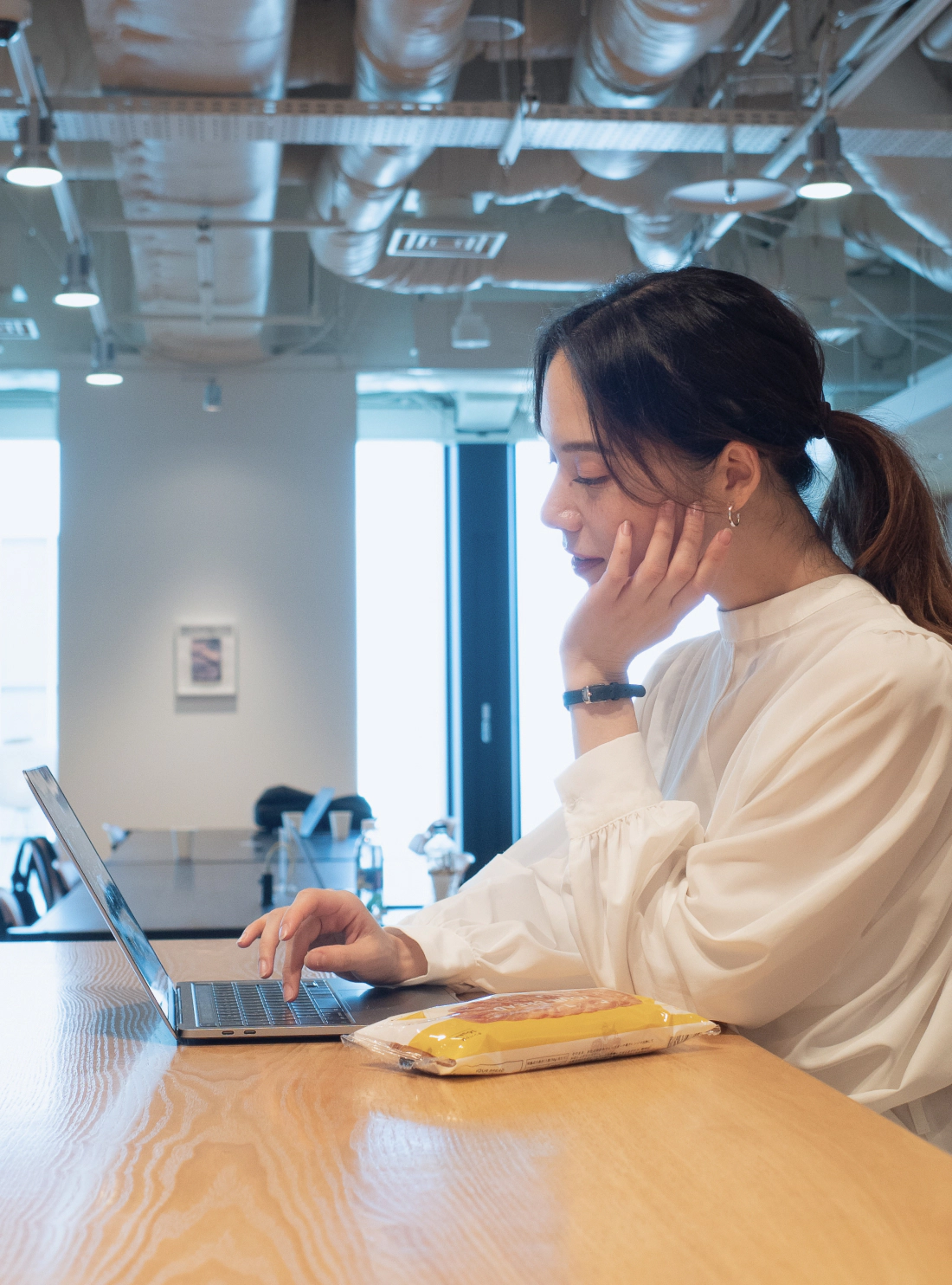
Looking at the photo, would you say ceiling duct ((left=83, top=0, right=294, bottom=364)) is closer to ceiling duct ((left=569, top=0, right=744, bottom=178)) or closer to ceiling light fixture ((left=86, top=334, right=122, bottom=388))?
ceiling light fixture ((left=86, top=334, right=122, bottom=388))

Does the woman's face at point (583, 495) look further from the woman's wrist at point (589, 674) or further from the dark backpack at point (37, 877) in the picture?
the dark backpack at point (37, 877)

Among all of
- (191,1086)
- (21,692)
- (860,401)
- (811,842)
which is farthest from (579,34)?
(21,692)

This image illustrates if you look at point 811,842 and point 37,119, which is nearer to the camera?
point 811,842

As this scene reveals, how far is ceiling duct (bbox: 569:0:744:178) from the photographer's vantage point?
378 centimetres

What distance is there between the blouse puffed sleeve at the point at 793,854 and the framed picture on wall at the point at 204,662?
723 centimetres

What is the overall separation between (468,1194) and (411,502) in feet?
28.0

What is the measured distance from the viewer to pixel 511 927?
1.37 m

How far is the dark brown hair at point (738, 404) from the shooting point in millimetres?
1354

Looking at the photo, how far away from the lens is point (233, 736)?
8.24 metres

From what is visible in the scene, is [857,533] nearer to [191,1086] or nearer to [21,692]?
[191,1086]

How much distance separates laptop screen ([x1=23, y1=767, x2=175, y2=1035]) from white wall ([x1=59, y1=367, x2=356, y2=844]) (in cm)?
703

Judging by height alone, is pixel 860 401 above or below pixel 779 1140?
above

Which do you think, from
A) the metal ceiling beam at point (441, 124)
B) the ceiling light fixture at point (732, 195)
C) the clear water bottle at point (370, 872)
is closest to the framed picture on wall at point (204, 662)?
the metal ceiling beam at point (441, 124)

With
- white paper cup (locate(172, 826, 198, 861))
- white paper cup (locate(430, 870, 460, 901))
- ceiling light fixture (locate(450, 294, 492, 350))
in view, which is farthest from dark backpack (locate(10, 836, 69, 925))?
ceiling light fixture (locate(450, 294, 492, 350))
